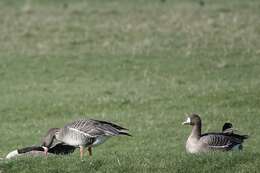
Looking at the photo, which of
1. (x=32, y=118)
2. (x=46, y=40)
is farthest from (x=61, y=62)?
(x=32, y=118)

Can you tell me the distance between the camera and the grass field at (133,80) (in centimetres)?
1260

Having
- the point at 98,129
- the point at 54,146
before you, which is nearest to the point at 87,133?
the point at 98,129

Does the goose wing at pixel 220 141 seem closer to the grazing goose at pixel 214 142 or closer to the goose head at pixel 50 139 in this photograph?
the grazing goose at pixel 214 142

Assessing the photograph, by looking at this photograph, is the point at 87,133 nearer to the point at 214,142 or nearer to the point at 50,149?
the point at 50,149

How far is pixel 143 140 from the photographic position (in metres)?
16.8

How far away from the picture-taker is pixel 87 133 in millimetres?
14008

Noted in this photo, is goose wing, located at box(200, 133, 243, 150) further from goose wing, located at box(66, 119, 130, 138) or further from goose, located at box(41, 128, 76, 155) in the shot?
goose, located at box(41, 128, 76, 155)

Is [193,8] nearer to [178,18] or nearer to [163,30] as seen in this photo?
[178,18]

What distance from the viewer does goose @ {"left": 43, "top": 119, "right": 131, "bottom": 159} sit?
45.7 ft

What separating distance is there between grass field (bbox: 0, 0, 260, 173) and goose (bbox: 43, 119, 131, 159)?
0.28 metres

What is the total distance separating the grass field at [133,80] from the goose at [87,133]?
0.28 m

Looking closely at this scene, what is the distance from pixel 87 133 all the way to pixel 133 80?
9.33 m

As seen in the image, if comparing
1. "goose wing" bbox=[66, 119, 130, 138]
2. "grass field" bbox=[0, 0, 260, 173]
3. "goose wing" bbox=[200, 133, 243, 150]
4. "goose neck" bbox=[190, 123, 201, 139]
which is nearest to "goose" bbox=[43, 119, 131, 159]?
"goose wing" bbox=[66, 119, 130, 138]

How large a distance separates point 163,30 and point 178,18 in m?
3.18
